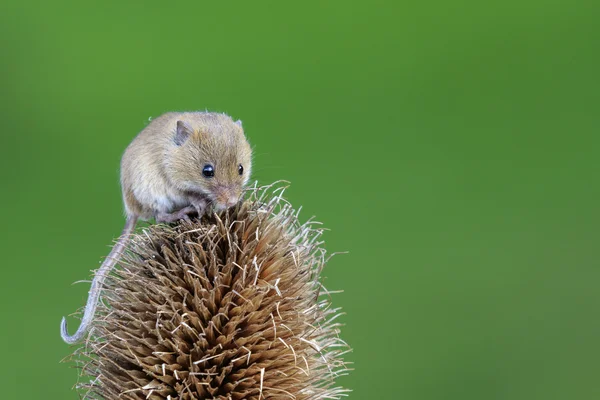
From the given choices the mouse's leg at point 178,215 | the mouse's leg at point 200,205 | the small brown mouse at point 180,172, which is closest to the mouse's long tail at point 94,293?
the small brown mouse at point 180,172

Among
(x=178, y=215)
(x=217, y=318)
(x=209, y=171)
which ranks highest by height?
(x=209, y=171)

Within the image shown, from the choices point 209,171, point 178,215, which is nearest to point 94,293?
point 178,215

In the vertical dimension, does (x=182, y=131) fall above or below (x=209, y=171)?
above

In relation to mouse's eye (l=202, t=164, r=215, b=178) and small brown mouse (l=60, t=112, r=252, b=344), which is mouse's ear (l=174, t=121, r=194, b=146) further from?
mouse's eye (l=202, t=164, r=215, b=178)

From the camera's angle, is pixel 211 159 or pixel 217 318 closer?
pixel 217 318

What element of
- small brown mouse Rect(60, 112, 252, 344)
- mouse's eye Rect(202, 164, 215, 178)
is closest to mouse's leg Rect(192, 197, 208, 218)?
small brown mouse Rect(60, 112, 252, 344)

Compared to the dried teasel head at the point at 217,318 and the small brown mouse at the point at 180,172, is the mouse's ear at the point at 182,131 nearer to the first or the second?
the small brown mouse at the point at 180,172

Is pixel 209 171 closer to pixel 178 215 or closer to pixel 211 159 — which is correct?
pixel 211 159
